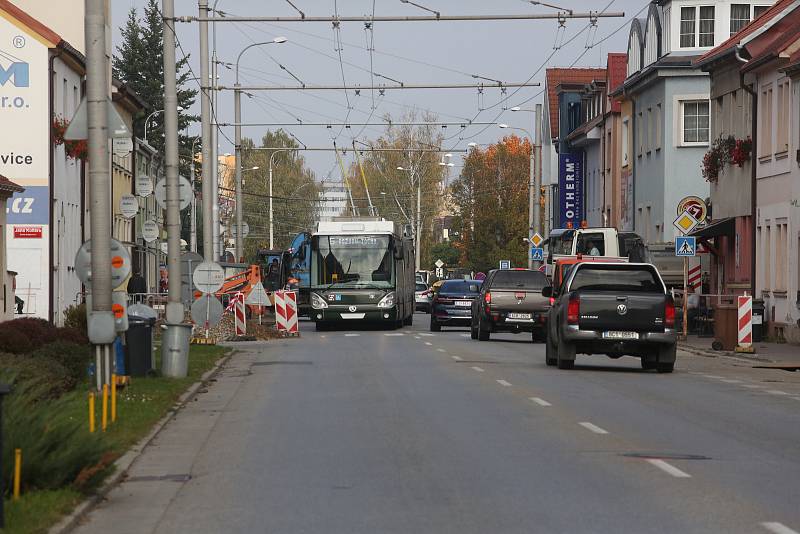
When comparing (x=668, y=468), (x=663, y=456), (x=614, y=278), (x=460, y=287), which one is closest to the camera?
(x=668, y=468)

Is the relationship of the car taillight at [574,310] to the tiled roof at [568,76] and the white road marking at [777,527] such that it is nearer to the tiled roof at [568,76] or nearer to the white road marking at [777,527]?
the white road marking at [777,527]

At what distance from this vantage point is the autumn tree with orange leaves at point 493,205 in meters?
92.0

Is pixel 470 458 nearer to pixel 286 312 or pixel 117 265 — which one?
pixel 117 265

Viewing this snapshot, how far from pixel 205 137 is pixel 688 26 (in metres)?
24.6

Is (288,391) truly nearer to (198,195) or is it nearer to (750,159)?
(750,159)

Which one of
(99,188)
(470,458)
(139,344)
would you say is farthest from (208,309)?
(470,458)

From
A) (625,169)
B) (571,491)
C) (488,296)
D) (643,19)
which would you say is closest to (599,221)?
(625,169)

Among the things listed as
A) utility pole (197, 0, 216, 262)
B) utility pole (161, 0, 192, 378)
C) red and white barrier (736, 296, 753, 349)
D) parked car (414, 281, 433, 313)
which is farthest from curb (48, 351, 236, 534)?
parked car (414, 281, 433, 313)

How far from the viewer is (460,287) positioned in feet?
159

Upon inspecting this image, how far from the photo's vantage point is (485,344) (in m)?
37.0

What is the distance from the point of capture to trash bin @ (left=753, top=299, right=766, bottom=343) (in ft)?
123

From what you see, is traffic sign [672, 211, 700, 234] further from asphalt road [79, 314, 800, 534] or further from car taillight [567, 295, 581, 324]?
asphalt road [79, 314, 800, 534]

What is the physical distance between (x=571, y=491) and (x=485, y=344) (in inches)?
1036

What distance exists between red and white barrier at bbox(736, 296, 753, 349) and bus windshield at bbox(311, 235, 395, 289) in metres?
15.7
